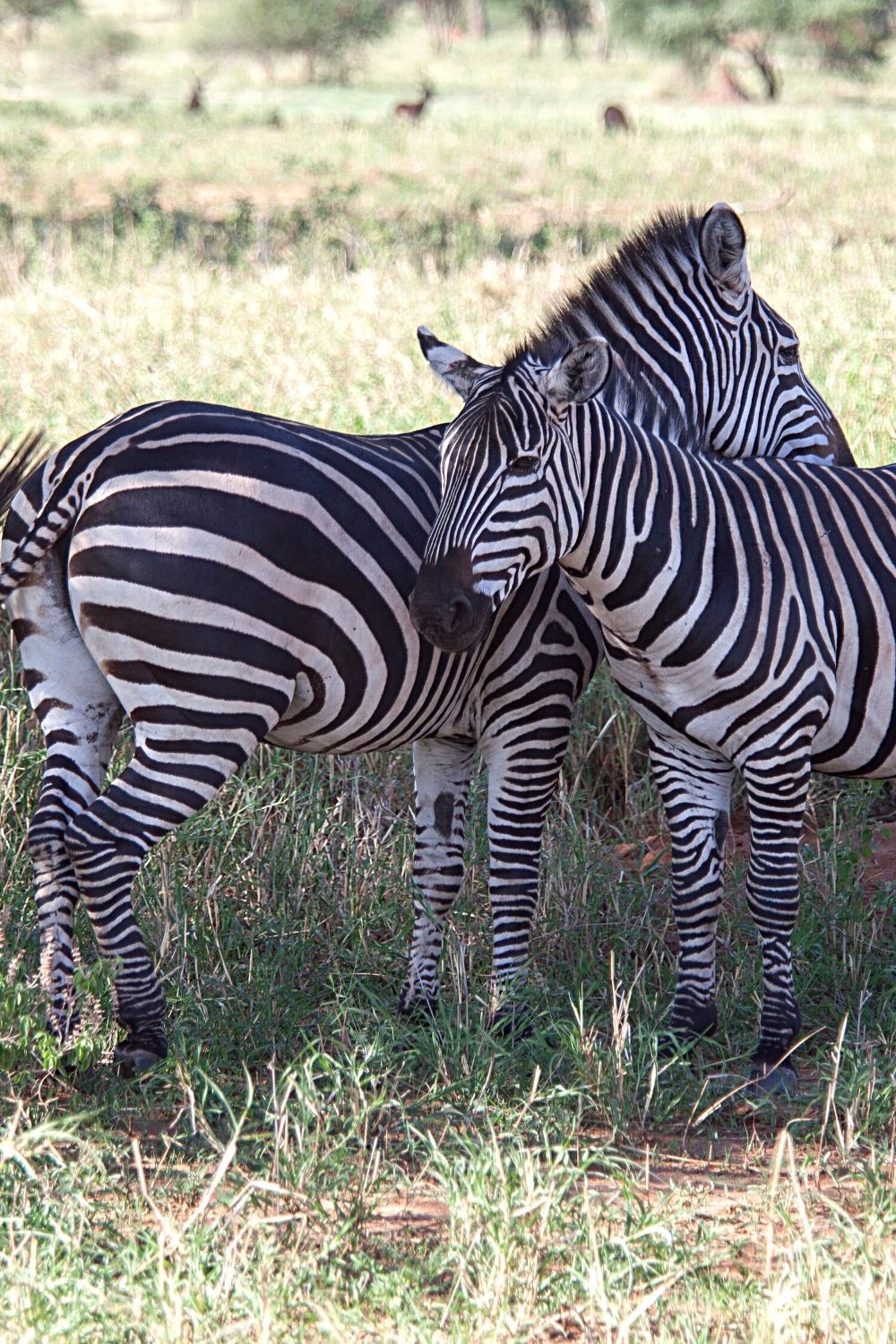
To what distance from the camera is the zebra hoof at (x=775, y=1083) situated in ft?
12.5

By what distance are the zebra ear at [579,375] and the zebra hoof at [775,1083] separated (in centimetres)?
189

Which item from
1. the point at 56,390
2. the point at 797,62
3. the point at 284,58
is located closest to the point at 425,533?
the point at 56,390

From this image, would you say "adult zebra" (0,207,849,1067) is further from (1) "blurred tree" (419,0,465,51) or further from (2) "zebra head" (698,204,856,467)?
(1) "blurred tree" (419,0,465,51)

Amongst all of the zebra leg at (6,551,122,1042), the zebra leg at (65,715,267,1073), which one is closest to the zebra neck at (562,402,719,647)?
the zebra leg at (65,715,267,1073)

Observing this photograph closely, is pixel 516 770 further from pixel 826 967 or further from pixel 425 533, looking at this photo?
pixel 826 967

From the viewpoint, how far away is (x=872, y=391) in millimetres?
7820

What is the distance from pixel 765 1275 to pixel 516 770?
1.61 metres

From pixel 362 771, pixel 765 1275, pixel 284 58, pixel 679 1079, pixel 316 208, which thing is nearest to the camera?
pixel 765 1275

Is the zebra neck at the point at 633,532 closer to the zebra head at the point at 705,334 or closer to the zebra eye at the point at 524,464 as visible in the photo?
the zebra eye at the point at 524,464

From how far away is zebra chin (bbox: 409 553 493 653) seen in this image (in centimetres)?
330

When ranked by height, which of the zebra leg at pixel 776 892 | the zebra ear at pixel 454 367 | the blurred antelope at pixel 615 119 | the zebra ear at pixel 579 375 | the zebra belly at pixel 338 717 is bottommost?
the zebra leg at pixel 776 892

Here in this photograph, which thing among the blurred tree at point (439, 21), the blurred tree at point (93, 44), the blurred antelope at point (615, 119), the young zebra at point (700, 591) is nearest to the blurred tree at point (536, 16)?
the blurred tree at point (439, 21)

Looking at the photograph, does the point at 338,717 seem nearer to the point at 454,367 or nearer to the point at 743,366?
the point at 454,367

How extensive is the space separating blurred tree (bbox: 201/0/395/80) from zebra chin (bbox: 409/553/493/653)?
162ft
